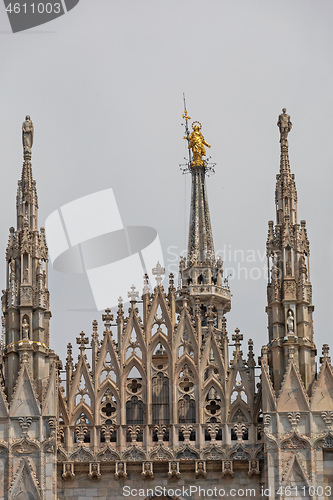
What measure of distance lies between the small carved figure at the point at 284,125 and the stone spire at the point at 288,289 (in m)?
0.43

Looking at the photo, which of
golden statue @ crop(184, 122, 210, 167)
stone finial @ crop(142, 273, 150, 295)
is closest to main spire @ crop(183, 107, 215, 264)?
golden statue @ crop(184, 122, 210, 167)

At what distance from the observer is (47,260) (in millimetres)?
34750

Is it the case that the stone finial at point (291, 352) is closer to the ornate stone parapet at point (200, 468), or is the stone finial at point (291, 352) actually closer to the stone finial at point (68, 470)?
the ornate stone parapet at point (200, 468)

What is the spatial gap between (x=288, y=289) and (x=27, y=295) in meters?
5.22

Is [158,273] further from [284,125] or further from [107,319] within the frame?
[284,125]

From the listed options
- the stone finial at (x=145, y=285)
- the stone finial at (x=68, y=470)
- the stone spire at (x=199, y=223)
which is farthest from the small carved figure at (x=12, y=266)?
the stone spire at (x=199, y=223)

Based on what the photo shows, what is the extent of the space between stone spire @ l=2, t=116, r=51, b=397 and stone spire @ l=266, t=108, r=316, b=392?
454cm

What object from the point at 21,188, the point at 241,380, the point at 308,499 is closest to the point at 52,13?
the point at 21,188

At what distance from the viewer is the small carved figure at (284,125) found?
35406 mm

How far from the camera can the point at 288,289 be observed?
3384cm

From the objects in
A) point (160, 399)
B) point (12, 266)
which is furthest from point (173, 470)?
point (12, 266)

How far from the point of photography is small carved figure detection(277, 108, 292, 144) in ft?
116

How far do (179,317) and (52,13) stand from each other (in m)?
6.84

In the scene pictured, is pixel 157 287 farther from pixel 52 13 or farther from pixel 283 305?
pixel 52 13
